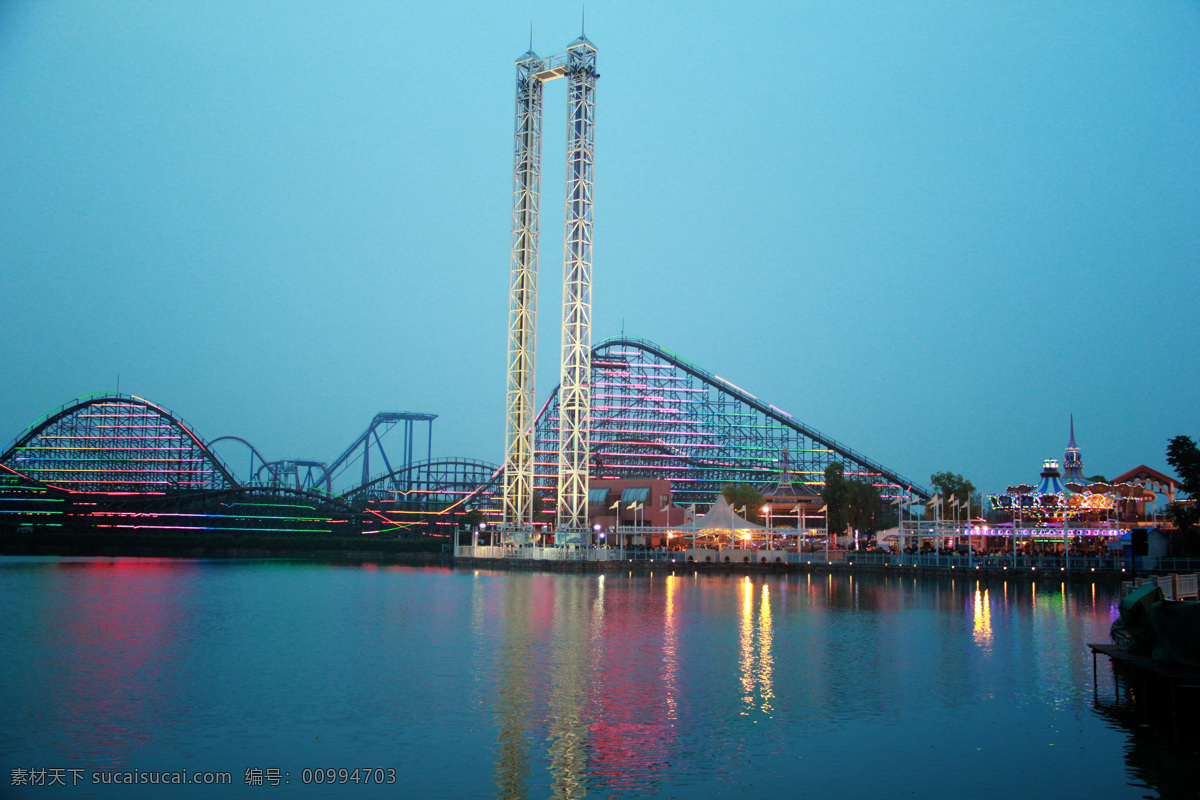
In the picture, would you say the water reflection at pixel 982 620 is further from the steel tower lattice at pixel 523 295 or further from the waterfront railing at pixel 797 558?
the steel tower lattice at pixel 523 295

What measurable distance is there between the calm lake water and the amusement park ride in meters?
33.0

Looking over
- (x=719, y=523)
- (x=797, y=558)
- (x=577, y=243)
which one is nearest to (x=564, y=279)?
(x=577, y=243)

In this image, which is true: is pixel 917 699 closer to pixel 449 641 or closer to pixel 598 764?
pixel 598 764

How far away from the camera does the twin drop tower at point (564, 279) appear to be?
5144 cm

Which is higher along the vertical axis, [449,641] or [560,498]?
[560,498]

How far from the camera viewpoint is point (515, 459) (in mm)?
53219

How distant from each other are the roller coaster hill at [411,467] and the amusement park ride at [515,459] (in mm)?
98

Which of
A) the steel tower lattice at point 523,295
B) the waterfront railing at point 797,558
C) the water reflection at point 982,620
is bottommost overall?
the water reflection at point 982,620

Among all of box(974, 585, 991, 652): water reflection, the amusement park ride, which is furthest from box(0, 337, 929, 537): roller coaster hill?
box(974, 585, 991, 652): water reflection

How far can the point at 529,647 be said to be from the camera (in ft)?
59.7

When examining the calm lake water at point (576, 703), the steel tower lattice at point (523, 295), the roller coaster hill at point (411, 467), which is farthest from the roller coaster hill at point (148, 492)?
the calm lake water at point (576, 703)

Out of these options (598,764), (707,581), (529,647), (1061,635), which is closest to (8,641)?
(529,647)

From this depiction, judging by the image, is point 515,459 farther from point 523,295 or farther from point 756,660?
point 756,660

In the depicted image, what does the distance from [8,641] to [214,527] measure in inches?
2063
